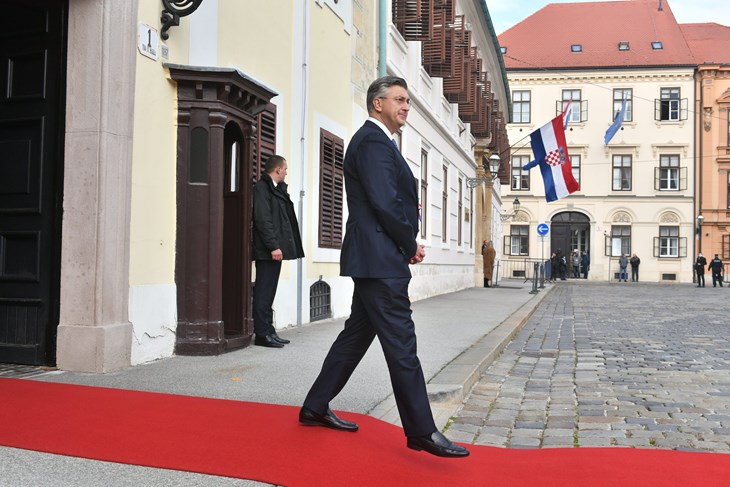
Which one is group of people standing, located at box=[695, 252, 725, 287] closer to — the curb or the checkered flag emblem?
the checkered flag emblem

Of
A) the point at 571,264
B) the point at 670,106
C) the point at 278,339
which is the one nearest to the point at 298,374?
the point at 278,339

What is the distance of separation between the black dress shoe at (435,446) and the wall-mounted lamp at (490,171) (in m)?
22.0

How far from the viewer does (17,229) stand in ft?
21.4

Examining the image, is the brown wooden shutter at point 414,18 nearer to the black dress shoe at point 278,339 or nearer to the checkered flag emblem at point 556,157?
the checkered flag emblem at point 556,157

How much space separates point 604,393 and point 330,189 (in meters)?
6.10

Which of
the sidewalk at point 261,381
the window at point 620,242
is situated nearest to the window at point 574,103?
the window at point 620,242

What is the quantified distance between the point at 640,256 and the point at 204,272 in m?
46.6

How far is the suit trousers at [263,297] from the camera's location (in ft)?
26.6

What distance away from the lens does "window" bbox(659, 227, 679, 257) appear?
50281 mm

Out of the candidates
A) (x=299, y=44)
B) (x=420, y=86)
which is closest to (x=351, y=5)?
(x=299, y=44)

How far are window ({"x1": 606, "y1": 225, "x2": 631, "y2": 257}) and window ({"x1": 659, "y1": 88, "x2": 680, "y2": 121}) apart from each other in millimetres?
7127

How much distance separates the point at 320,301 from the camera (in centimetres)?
1139

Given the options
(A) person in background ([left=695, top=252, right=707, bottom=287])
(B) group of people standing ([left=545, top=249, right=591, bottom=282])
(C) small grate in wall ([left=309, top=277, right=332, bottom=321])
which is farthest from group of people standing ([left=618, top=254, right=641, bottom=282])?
(C) small grate in wall ([left=309, top=277, right=332, bottom=321])

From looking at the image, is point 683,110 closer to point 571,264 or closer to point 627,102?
point 627,102
